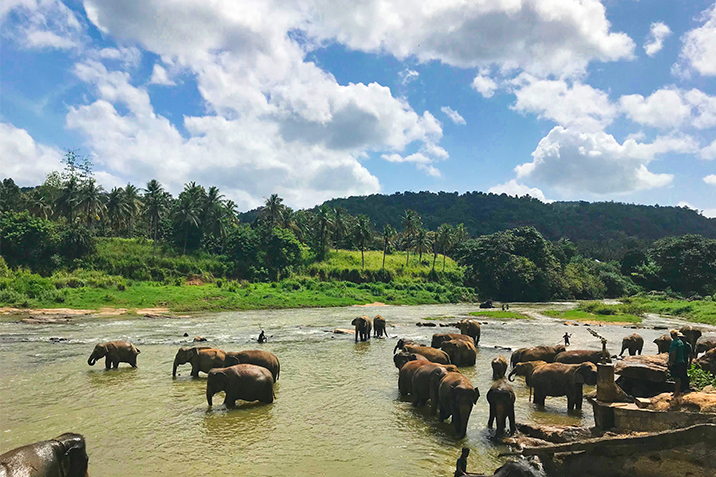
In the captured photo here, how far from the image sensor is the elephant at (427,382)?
13.2 m

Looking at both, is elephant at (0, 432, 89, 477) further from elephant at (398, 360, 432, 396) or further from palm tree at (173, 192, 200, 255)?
palm tree at (173, 192, 200, 255)

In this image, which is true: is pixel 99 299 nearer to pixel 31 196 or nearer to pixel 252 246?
pixel 252 246

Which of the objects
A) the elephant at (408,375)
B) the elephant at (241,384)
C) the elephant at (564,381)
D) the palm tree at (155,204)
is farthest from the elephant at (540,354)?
the palm tree at (155,204)

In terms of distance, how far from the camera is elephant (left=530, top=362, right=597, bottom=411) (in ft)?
44.3

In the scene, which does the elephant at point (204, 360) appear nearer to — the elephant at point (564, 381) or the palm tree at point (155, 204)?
the elephant at point (564, 381)

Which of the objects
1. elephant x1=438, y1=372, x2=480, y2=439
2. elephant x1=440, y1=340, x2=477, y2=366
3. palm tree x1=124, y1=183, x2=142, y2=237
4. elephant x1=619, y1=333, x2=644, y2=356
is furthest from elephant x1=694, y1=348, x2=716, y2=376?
palm tree x1=124, y1=183, x2=142, y2=237

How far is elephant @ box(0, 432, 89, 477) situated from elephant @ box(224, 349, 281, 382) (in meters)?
9.26

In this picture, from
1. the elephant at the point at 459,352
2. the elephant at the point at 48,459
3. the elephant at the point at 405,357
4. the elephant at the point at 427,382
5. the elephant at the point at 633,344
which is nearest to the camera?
the elephant at the point at 48,459

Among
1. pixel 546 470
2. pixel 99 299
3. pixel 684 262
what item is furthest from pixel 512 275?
pixel 546 470

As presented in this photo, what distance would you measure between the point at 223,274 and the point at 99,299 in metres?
26.0

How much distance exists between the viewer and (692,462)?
7.44 m

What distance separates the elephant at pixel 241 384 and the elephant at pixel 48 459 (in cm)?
648

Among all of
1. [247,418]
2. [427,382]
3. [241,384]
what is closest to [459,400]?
[427,382]

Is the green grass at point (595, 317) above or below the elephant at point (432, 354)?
below
